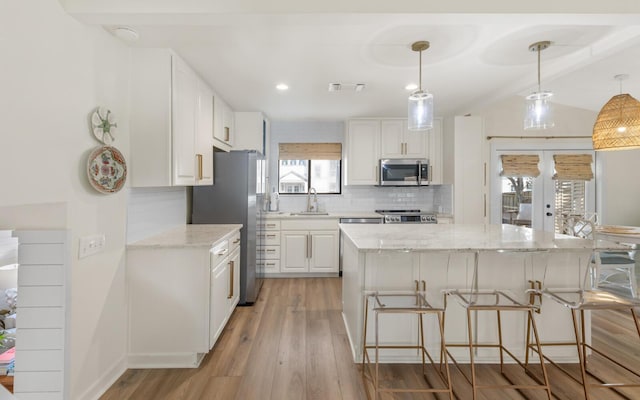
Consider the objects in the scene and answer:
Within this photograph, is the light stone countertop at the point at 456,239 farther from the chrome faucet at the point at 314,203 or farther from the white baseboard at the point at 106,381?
the chrome faucet at the point at 314,203

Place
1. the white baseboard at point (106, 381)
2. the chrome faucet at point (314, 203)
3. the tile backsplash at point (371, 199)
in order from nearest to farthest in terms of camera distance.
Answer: the white baseboard at point (106, 381), the chrome faucet at point (314, 203), the tile backsplash at point (371, 199)

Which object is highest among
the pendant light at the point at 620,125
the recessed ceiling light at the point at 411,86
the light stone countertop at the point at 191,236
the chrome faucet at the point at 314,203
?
the recessed ceiling light at the point at 411,86

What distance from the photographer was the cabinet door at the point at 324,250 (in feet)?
14.6

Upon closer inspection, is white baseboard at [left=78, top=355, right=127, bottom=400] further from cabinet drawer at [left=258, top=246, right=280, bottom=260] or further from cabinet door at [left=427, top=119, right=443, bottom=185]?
cabinet door at [left=427, top=119, right=443, bottom=185]

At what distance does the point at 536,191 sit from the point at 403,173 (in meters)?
1.99

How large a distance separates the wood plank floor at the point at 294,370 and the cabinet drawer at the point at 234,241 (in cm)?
69

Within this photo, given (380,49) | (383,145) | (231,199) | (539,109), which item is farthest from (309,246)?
(539,109)

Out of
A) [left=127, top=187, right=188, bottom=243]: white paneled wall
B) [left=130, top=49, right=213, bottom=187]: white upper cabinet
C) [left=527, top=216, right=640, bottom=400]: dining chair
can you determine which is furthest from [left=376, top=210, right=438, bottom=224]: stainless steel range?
[left=130, top=49, right=213, bottom=187]: white upper cabinet

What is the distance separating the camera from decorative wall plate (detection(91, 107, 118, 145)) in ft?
6.33

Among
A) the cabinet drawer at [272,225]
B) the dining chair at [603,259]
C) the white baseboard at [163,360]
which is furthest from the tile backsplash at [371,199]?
the white baseboard at [163,360]

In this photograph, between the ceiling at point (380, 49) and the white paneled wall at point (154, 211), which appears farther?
the white paneled wall at point (154, 211)

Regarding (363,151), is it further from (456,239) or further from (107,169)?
(107,169)

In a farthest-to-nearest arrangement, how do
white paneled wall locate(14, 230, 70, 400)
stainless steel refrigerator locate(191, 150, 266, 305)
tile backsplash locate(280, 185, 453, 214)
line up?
tile backsplash locate(280, 185, 453, 214) < stainless steel refrigerator locate(191, 150, 266, 305) < white paneled wall locate(14, 230, 70, 400)

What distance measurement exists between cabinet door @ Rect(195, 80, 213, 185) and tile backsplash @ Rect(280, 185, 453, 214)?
1984mm
